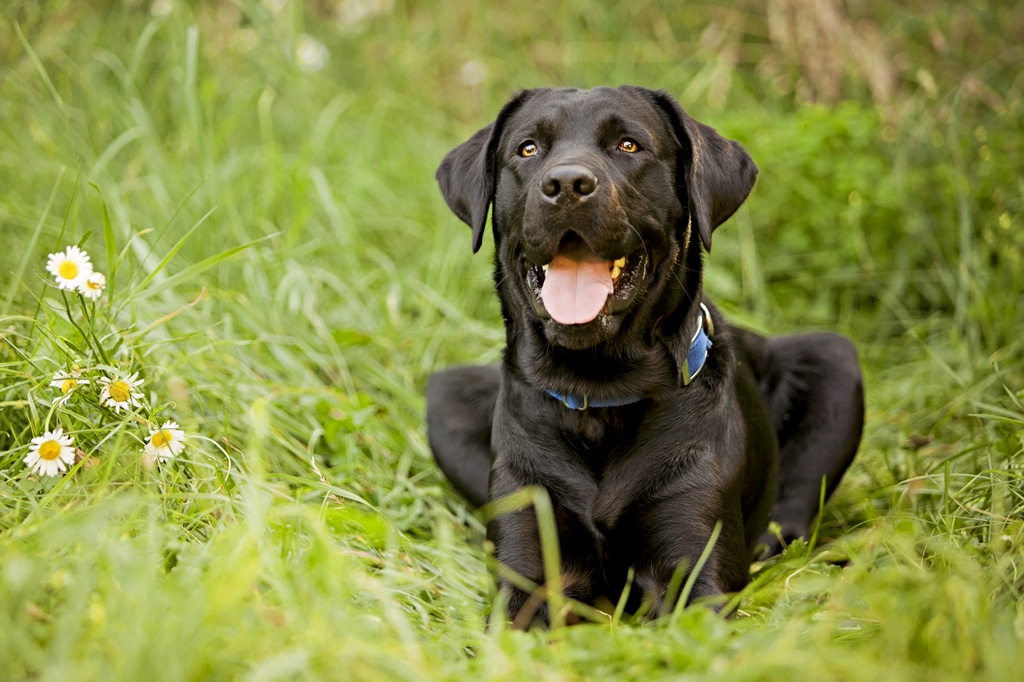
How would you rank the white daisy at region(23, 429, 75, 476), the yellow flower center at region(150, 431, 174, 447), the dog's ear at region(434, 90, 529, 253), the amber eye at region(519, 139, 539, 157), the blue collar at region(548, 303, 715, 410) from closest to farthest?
1. the white daisy at region(23, 429, 75, 476)
2. the yellow flower center at region(150, 431, 174, 447)
3. the blue collar at region(548, 303, 715, 410)
4. the amber eye at region(519, 139, 539, 157)
5. the dog's ear at region(434, 90, 529, 253)

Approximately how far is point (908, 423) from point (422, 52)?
438cm

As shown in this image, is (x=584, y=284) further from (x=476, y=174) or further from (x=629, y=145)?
(x=476, y=174)

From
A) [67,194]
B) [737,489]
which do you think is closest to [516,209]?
[737,489]

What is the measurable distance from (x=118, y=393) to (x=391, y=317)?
1.88 meters

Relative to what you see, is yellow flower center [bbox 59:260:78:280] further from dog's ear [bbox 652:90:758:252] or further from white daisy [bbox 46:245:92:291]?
dog's ear [bbox 652:90:758:252]

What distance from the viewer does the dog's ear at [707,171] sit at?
9.23ft

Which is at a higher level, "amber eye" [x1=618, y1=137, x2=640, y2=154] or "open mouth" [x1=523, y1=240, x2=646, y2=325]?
"amber eye" [x1=618, y1=137, x2=640, y2=154]

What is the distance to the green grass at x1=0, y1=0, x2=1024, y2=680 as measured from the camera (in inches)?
71.7

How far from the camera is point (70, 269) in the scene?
8.79 ft

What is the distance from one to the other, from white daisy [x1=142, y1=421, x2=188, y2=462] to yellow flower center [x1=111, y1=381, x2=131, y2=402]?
15cm

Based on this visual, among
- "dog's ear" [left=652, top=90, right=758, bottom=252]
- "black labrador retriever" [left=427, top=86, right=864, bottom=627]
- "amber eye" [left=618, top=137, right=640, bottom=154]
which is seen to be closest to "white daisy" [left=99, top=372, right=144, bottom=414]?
"black labrador retriever" [left=427, top=86, right=864, bottom=627]

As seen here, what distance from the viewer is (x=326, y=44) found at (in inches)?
267

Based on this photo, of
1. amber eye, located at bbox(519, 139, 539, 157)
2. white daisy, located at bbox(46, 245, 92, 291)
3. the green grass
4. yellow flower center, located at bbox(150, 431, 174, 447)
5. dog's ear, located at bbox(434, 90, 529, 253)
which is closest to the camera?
the green grass

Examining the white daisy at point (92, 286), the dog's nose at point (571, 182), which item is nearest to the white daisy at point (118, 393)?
the white daisy at point (92, 286)
